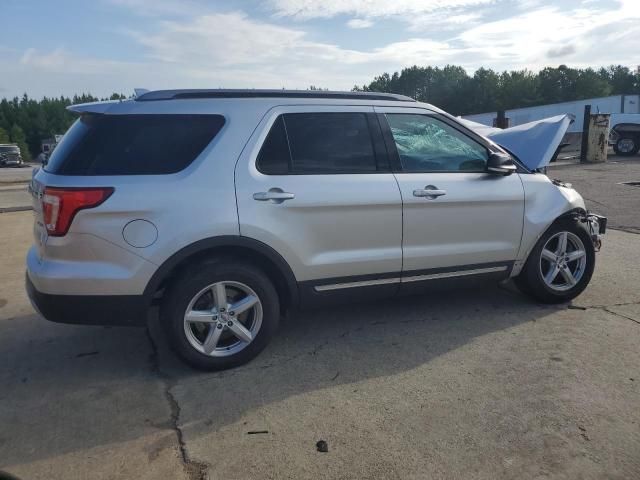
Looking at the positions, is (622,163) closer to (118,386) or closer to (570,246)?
(570,246)

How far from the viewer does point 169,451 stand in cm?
289

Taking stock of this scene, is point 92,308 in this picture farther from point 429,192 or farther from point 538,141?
point 538,141

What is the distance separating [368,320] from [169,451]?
223 cm

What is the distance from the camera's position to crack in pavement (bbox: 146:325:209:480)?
271 cm

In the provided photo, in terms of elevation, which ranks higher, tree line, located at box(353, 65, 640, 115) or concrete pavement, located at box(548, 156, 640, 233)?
tree line, located at box(353, 65, 640, 115)

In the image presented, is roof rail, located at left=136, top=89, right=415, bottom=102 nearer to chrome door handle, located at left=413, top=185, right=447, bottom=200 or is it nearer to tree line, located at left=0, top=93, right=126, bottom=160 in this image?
chrome door handle, located at left=413, top=185, right=447, bottom=200

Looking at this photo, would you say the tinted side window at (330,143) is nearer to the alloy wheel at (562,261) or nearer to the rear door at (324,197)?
the rear door at (324,197)

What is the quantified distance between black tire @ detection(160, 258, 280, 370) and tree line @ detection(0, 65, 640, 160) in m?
86.6

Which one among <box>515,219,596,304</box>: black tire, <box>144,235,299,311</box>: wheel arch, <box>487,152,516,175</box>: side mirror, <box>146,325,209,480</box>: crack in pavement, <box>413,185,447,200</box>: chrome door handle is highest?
<box>487,152,516,175</box>: side mirror

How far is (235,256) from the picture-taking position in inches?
150

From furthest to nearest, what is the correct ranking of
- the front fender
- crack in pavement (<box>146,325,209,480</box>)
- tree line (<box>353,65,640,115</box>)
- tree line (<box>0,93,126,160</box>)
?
tree line (<box>0,93,126,160</box>) → tree line (<box>353,65,640,115</box>) → the front fender → crack in pavement (<box>146,325,209,480</box>)

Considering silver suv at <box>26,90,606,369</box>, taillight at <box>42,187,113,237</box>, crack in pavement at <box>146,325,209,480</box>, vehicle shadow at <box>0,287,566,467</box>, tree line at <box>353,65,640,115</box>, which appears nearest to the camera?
crack in pavement at <box>146,325,209,480</box>

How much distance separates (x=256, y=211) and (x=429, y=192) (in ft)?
4.47

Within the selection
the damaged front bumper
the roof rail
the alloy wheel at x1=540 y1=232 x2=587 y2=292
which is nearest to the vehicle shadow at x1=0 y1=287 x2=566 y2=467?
the alloy wheel at x1=540 y1=232 x2=587 y2=292
